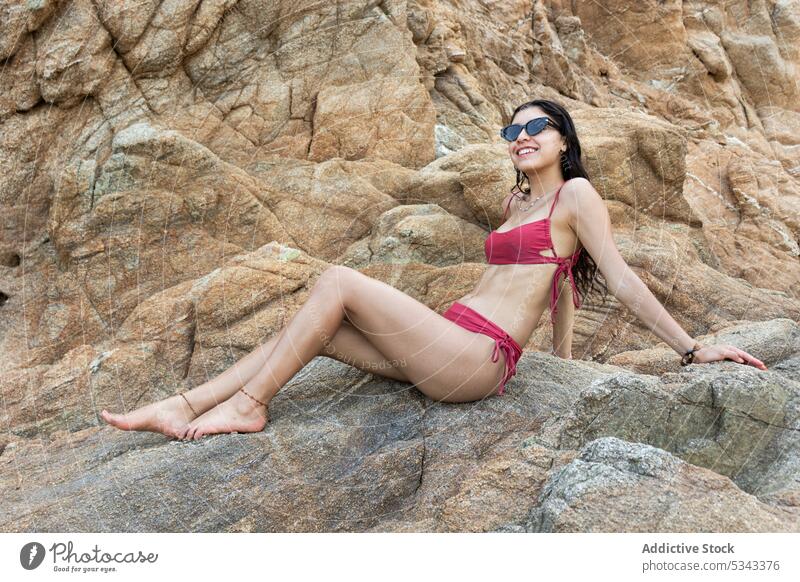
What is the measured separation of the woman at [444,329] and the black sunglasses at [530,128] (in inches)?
17.9

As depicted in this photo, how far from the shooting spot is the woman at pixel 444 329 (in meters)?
3.57

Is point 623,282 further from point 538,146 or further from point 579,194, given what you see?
point 538,146

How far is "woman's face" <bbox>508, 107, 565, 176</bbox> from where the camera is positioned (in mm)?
4102

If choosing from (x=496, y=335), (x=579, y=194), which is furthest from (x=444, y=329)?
(x=579, y=194)

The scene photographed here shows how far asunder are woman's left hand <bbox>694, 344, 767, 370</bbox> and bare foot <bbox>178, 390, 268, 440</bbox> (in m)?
2.42

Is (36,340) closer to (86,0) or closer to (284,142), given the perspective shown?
(284,142)

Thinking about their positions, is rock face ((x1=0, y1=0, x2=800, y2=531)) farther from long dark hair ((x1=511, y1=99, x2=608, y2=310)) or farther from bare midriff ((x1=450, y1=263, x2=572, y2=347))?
long dark hair ((x1=511, y1=99, x2=608, y2=310))

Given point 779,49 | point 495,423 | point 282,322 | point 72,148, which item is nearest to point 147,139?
point 72,148

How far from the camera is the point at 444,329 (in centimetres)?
365
